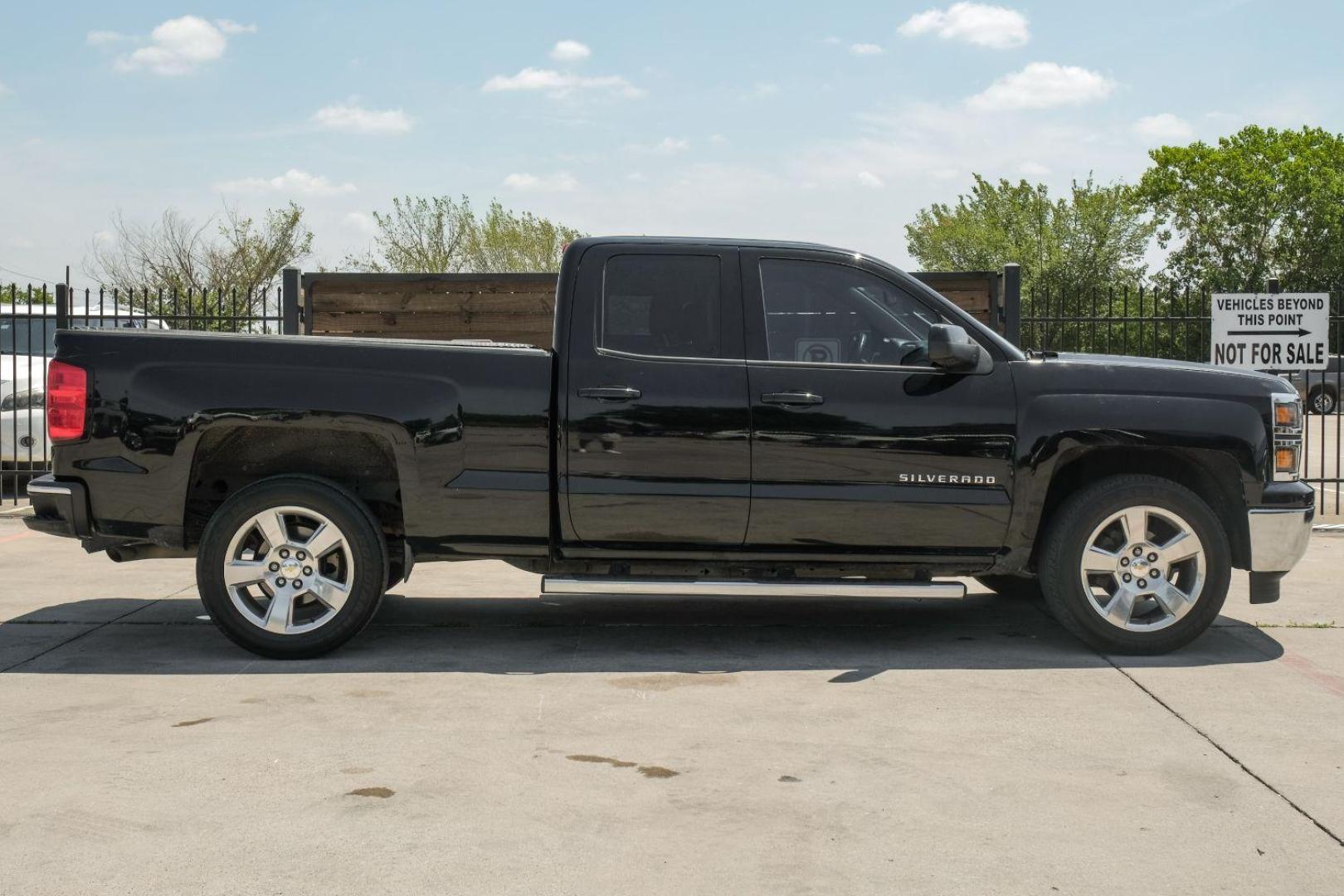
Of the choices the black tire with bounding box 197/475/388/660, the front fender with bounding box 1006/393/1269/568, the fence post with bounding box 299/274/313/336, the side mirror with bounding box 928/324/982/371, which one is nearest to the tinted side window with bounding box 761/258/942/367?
the side mirror with bounding box 928/324/982/371

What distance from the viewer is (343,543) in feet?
20.5

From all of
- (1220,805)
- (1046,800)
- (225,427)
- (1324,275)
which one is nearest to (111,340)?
(225,427)

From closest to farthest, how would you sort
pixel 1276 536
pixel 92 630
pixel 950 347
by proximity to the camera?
pixel 950 347, pixel 1276 536, pixel 92 630

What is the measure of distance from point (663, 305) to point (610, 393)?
0.55 meters

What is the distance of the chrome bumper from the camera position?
6.45 metres

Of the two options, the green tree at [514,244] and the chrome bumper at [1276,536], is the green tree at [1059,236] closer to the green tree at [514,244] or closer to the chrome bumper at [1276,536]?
the green tree at [514,244]

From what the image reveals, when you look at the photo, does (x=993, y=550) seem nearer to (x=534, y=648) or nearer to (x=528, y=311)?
(x=534, y=648)

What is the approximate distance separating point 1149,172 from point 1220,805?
54.7m

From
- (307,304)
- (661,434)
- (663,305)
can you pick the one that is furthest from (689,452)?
(307,304)

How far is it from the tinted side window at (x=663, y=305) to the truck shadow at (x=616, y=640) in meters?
1.46

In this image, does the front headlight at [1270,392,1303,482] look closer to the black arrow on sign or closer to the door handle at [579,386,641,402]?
the door handle at [579,386,641,402]

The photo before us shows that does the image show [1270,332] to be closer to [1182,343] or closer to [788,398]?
[788,398]

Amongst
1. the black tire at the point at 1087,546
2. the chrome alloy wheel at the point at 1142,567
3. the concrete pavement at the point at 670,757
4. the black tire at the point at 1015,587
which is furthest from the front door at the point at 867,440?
the black tire at the point at 1015,587

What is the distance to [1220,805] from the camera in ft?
14.2
